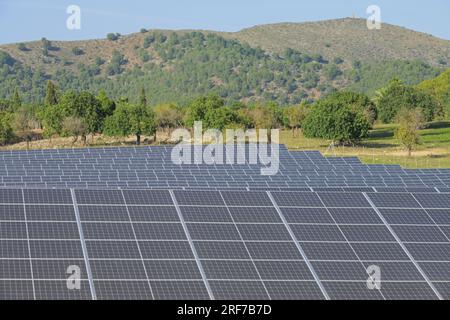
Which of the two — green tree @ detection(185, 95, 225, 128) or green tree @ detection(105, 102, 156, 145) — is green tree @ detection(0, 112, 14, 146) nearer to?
green tree @ detection(105, 102, 156, 145)

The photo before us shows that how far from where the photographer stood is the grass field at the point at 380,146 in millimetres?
107812

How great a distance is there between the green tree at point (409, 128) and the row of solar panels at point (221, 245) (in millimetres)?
77897

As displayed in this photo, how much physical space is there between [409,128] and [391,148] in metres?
4.41

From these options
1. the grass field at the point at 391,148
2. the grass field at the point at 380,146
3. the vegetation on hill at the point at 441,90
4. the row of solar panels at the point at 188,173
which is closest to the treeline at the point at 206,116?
the vegetation on hill at the point at 441,90

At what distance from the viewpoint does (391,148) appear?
408 ft

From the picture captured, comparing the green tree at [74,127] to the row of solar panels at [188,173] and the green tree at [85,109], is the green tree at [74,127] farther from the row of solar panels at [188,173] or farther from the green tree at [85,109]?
the row of solar panels at [188,173]

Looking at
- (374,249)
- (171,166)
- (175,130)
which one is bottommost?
(175,130)

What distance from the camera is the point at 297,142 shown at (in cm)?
13600

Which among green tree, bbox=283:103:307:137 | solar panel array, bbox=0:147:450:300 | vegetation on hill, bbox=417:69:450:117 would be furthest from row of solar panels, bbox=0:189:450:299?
vegetation on hill, bbox=417:69:450:117

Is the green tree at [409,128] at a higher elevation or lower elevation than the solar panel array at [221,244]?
lower
